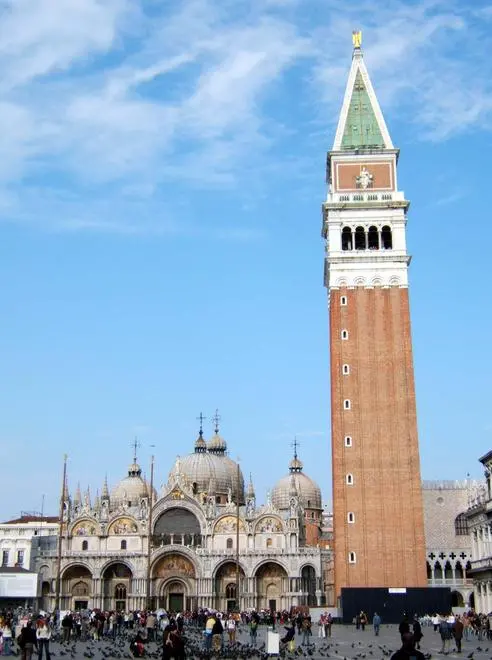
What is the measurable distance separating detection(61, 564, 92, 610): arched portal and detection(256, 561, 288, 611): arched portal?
15274 mm

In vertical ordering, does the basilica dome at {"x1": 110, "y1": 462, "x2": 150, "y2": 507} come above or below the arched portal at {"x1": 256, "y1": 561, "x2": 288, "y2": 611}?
above

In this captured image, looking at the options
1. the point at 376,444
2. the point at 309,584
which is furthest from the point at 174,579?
the point at 376,444

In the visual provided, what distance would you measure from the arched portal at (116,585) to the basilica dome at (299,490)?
2058 centimetres

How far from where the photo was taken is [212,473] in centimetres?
8994

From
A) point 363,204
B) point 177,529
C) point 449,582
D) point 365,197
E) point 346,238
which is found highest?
point 365,197

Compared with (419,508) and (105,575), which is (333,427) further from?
(105,575)

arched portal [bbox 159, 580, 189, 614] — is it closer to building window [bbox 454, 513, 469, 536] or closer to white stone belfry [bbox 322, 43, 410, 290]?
building window [bbox 454, 513, 469, 536]

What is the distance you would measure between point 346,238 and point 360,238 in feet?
3.58

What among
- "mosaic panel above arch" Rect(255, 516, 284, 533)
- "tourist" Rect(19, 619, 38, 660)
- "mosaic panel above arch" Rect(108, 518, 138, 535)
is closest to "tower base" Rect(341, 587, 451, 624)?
"mosaic panel above arch" Rect(255, 516, 284, 533)

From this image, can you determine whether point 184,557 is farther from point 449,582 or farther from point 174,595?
point 449,582

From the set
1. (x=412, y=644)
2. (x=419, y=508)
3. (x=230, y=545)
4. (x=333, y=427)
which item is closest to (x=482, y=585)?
(x=419, y=508)

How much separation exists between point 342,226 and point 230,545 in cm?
3040

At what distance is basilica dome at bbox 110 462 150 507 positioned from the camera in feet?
303

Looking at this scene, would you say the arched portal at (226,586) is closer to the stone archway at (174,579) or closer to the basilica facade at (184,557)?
the basilica facade at (184,557)
